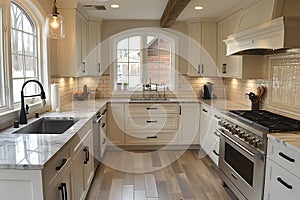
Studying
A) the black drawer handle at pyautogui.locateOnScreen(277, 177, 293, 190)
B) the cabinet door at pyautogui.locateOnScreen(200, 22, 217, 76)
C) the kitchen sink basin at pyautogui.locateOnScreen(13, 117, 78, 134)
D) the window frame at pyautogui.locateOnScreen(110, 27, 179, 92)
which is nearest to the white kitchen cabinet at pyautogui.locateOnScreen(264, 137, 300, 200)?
the black drawer handle at pyautogui.locateOnScreen(277, 177, 293, 190)

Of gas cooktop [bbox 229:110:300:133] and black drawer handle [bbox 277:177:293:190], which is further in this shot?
gas cooktop [bbox 229:110:300:133]

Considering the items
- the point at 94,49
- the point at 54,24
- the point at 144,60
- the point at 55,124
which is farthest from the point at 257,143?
the point at 94,49

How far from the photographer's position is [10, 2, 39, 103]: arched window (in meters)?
2.98

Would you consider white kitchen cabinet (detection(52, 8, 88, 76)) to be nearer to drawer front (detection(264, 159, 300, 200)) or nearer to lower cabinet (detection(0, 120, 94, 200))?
lower cabinet (detection(0, 120, 94, 200))

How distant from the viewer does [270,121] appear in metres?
2.91

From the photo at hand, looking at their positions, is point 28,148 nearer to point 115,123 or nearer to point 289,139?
point 289,139

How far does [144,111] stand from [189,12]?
1855 millimetres

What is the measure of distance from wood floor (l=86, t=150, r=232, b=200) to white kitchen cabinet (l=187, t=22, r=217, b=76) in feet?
5.79

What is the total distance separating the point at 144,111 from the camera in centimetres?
497

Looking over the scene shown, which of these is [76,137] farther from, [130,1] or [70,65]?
[130,1]

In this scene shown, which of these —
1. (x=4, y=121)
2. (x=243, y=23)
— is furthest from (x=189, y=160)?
(x=4, y=121)

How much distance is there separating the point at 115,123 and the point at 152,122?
666mm

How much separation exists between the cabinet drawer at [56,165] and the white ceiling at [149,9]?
2.43 metres

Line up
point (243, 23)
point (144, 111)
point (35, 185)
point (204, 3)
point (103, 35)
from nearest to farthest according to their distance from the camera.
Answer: point (35, 185)
point (243, 23)
point (204, 3)
point (144, 111)
point (103, 35)
